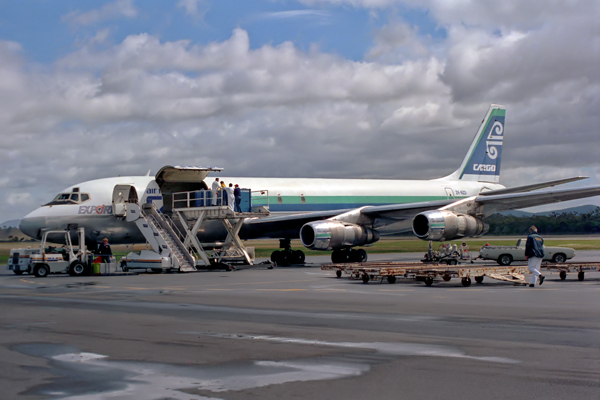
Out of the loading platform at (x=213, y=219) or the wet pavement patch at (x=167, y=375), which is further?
the loading platform at (x=213, y=219)

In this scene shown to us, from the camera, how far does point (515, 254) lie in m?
28.0

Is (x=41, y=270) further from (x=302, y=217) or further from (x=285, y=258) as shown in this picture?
(x=285, y=258)

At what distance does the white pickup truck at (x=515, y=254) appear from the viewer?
28.0 metres

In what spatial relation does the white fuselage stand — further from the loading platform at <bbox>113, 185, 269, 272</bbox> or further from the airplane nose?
the loading platform at <bbox>113, 185, 269, 272</bbox>

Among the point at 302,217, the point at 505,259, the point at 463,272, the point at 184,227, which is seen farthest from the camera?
the point at 302,217

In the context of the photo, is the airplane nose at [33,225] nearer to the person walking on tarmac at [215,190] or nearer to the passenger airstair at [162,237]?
the passenger airstair at [162,237]

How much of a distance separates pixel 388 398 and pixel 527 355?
263 cm

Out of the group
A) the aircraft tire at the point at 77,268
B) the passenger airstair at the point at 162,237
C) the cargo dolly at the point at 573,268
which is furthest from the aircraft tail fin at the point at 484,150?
the aircraft tire at the point at 77,268

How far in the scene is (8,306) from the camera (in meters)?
13.7

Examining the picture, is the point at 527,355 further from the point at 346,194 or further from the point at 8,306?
the point at 346,194

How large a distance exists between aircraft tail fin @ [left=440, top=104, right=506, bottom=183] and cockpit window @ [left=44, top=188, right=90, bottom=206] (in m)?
22.2

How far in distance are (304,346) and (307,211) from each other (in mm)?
23712

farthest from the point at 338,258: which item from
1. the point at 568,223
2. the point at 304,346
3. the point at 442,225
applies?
the point at 568,223

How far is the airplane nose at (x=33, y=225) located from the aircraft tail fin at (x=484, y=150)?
23.9m
